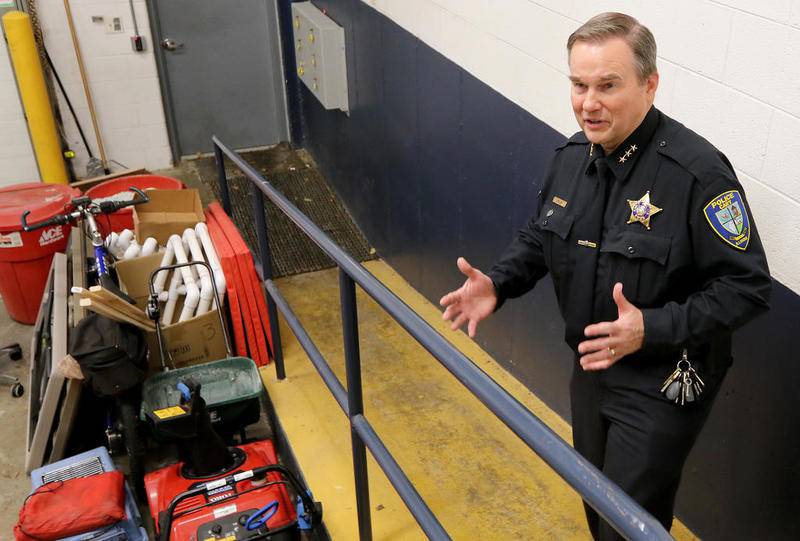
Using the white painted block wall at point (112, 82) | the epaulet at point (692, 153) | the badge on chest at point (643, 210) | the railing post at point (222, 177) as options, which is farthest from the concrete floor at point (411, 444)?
the white painted block wall at point (112, 82)

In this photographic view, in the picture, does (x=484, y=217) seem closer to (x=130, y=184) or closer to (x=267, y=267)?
(x=267, y=267)

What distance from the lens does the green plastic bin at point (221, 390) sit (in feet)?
11.3

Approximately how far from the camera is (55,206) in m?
4.75

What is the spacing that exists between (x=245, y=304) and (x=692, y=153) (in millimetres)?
2638

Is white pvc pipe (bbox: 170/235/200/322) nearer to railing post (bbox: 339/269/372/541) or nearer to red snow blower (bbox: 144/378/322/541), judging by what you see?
red snow blower (bbox: 144/378/322/541)

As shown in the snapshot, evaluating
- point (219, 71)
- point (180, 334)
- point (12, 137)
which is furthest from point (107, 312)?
point (219, 71)

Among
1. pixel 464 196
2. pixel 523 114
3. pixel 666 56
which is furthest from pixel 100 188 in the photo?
pixel 666 56

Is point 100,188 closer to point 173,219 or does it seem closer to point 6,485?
point 173,219

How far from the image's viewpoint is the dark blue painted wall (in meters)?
2.38

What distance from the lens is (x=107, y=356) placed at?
129 inches

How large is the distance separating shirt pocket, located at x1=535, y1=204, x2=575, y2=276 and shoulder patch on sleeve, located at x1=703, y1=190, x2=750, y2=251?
39cm

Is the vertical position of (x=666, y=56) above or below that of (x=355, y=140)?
above

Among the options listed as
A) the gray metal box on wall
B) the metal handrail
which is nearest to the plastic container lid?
the gray metal box on wall

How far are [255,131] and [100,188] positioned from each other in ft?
6.52
